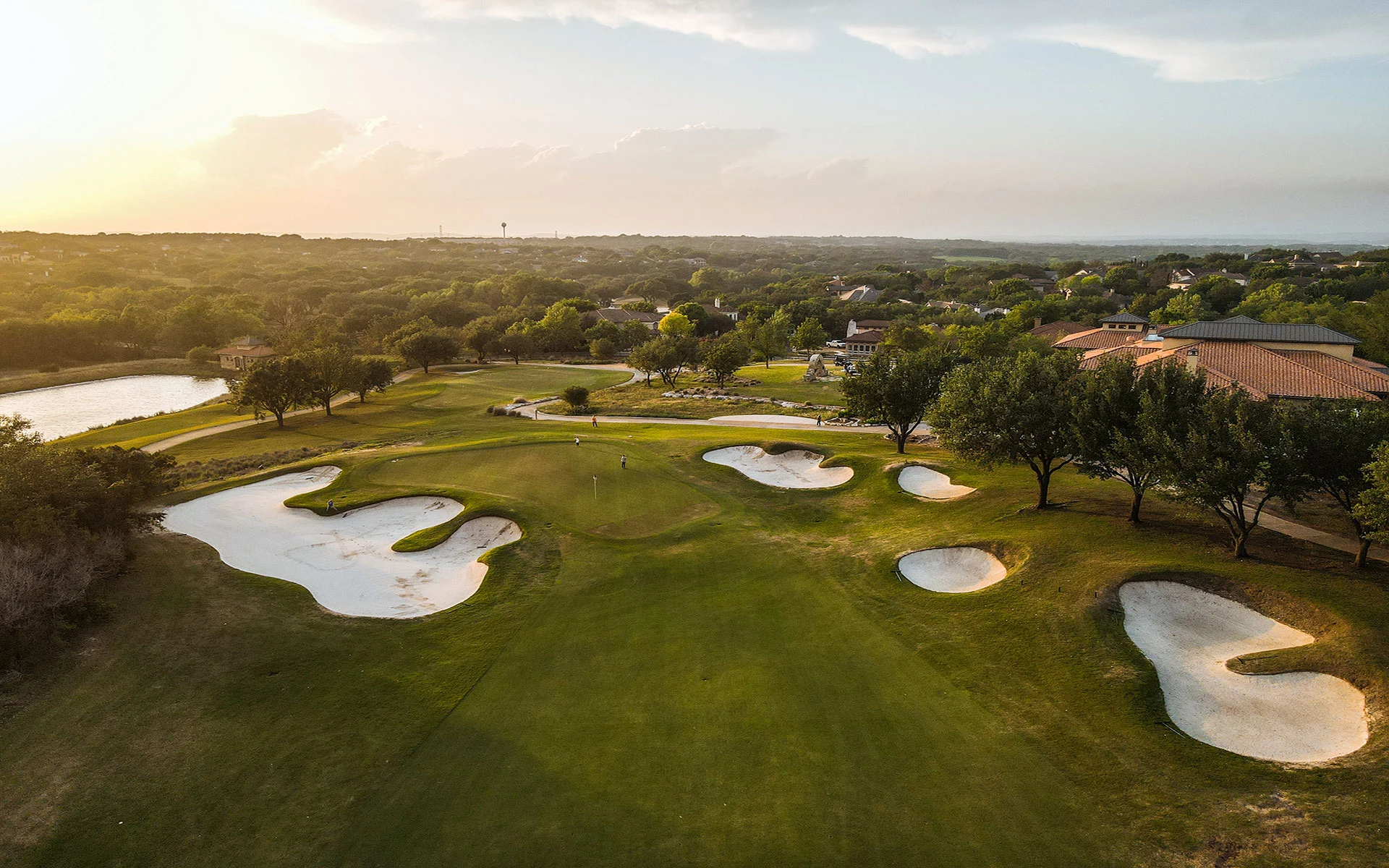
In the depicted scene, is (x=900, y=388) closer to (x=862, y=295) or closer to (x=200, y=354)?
(x=200, y=354)

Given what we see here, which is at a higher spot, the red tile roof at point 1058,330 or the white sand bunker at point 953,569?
the red tile roof at point 1058,330

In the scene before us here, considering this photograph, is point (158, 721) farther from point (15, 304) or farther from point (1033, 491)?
point (15, 304)

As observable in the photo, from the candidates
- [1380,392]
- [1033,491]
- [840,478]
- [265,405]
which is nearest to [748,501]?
[840,478]

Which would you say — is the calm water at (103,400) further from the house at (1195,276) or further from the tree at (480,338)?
the house at (1195,276)

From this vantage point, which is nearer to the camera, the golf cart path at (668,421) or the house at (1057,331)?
the golf cart path at (668,421)

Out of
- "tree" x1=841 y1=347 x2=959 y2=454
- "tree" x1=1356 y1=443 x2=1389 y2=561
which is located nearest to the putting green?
"tree" x1=841 y1=347 x2=959 y2=454

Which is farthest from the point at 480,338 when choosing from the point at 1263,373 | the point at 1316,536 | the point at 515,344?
the point at 1316,536

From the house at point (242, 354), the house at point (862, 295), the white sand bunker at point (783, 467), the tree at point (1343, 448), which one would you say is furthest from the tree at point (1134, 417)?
the house at point (862, 295)

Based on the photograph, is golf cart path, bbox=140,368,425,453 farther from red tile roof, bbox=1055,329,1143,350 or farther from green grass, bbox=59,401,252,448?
red tile roof, bbox=1055,329,1143,350
